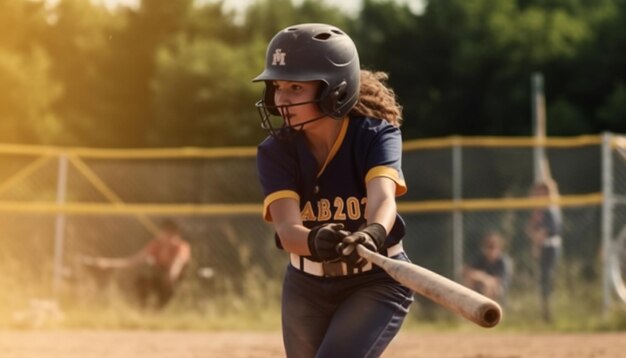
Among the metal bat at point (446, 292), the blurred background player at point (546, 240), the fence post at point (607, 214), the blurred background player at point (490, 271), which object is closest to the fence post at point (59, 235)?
the blurred background player at point (490, 271)

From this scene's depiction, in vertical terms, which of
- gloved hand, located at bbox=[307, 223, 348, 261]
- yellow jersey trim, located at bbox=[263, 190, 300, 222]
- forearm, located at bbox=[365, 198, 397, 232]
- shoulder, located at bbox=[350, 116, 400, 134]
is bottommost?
gloved hand, located at bbox=[307, 223, 348, 261]

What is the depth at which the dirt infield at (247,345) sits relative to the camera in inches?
446

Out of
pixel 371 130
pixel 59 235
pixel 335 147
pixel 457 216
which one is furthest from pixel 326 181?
pixel 59 235

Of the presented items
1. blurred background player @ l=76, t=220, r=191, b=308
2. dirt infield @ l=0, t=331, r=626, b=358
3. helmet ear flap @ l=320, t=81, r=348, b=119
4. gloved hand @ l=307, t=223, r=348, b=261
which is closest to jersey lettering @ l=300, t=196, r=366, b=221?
helmet ear flap @ l=320, t=81, r=348, b=119

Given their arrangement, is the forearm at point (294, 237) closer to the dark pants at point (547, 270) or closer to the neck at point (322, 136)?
the neck at point (322, 136)

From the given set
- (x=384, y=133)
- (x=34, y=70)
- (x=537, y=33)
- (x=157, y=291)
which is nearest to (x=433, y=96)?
(x=537, y=33)

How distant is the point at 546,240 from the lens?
1475 centimetres

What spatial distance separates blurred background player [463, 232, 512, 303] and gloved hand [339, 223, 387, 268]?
9573 millimetres

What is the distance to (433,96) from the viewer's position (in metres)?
46.1

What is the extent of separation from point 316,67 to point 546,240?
31.2 feet

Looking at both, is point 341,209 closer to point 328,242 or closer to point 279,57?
point 328,242

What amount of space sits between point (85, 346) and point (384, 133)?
6964mm

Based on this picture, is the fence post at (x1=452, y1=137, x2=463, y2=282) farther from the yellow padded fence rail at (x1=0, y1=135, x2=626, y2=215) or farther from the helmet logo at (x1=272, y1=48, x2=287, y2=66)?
the helmet logo at (x1=272, y1=48, x2=287, y2=66)

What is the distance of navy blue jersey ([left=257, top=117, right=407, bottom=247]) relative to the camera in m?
5.75
